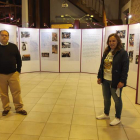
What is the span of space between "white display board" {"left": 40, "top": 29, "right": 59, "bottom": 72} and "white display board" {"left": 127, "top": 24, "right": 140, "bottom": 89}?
10.7 ft

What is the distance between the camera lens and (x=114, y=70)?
2.82 metres

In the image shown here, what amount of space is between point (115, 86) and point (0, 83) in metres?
2.09

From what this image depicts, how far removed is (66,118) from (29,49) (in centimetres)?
488

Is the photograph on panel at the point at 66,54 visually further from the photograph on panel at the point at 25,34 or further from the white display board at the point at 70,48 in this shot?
the photograph on panel at the point at 25,34

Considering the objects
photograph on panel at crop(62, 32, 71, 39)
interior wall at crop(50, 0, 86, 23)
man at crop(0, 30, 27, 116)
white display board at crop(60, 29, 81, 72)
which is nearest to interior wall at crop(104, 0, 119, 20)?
interior wall at crop(50, 0, 86, 23)

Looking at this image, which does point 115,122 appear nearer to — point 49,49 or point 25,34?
point 49,49

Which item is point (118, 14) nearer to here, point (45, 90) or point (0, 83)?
point (45, 90)

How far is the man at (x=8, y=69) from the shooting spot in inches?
125

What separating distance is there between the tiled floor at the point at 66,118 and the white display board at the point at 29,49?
2598mm

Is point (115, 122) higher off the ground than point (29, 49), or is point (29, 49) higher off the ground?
point (29, 49)

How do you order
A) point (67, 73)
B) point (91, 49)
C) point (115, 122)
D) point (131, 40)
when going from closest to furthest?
point (115, 122), point (131, 40), point (91, 49), point (67, 73)

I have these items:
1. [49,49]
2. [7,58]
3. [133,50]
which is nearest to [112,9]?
[49,49]

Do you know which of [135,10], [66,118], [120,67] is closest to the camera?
[120,67]

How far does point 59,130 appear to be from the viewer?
2.86m
